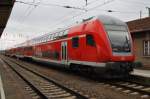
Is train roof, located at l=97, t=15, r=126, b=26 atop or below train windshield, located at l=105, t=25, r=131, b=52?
atop

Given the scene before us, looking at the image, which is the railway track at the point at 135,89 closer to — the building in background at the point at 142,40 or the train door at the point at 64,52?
the train door at the point at 64,52

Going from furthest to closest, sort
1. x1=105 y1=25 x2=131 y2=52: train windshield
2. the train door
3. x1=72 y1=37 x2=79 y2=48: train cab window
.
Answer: the train door < x1=72 y1=37 x2=79 y2=48: train cab window < x1=105 y1=25 x2=131 y2=52: train windshield

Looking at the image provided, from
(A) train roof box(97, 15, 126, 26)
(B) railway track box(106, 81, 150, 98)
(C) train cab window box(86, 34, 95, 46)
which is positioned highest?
(A) train roof box(97, 15, 126, 26)

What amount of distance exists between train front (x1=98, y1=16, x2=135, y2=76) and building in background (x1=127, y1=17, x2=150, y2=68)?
8884 millimetres

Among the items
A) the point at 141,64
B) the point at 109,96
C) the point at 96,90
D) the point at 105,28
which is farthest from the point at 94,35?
the point at 141,64

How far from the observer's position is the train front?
14539 mm

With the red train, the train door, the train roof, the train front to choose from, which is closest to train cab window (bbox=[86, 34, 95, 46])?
the red train

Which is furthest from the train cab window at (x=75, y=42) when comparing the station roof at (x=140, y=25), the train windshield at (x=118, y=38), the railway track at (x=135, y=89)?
the station roof at (x=140, y=25)

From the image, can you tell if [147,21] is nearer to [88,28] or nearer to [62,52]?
[62,52]

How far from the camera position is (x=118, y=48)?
48.7 ft

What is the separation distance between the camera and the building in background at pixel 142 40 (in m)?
24.8

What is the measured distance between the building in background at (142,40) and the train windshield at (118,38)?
8.85 metres

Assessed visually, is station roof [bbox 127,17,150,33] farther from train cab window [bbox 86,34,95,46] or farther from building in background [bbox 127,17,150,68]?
train cab window [bbox 86,34,95,46]

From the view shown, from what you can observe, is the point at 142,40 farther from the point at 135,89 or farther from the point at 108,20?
the point at 135,89
